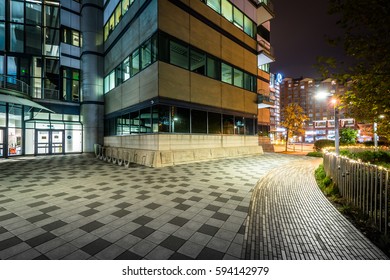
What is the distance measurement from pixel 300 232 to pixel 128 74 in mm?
16623

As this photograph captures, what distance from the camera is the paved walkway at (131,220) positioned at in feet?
9.54

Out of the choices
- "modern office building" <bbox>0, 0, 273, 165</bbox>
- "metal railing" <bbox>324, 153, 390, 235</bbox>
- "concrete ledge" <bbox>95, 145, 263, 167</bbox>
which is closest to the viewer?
"metal railing" <bbox>324, 153, 390, 235</bbox>

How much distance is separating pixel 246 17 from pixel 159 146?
1781 centimetres

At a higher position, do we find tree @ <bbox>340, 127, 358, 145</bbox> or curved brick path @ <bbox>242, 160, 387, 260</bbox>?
tree @ <bbox>340, 127, 358, 145</bbox>

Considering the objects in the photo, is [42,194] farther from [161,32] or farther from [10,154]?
[10,154]

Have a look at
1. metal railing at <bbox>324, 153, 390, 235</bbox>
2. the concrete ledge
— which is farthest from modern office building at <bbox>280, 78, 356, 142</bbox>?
metal railing at <bbox>324, 153, 390, 235</bbox>

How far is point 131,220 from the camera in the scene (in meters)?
4.00

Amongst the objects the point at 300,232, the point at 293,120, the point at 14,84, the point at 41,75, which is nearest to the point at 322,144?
the point at 293,120

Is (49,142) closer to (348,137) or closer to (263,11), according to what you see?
(263,11)

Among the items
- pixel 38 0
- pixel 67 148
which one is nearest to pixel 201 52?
pixel 67 148

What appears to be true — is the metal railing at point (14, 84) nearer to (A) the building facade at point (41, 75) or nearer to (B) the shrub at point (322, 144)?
(A) the building facade at point (41, 75)

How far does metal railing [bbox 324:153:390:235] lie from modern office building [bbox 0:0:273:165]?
9409 millimetres

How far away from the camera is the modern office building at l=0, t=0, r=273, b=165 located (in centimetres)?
1265

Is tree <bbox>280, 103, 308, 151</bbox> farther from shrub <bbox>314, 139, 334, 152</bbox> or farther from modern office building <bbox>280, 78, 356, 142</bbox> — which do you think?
modern office building <bbox>280, 78, 356, 142</bbox>
